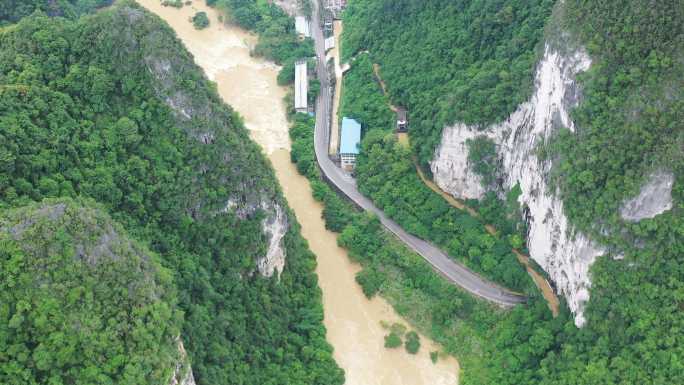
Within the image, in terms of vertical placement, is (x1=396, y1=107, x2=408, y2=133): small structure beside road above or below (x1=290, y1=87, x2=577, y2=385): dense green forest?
above

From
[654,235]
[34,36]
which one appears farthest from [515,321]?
[34,36]

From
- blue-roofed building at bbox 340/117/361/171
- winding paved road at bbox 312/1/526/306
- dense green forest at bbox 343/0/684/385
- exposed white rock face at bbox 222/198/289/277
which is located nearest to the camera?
dense green forest at bbox 343/0/684/385

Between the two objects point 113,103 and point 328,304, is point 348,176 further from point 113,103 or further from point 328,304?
point 113,103

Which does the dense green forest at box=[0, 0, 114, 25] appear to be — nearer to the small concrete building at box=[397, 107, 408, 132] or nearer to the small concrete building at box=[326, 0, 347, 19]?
the small concrete building at box=[326, 0, 347, 19]

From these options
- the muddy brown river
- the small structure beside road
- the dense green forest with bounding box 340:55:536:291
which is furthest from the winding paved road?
the small structure beside road

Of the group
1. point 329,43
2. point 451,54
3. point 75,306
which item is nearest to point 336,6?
point 329,43

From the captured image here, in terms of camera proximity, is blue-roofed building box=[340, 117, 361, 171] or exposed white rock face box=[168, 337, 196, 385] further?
blue-roofed building box=[340, 117, 361, 171]
